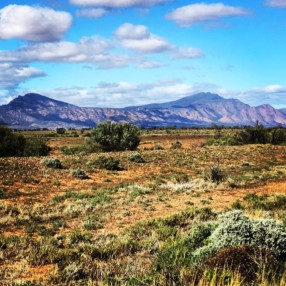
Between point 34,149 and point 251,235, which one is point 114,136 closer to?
point 34,149

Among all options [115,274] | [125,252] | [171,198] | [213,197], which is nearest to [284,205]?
[213,197]

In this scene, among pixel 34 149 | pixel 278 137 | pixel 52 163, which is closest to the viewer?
pixel 52 163

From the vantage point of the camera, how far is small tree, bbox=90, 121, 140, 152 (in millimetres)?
46906

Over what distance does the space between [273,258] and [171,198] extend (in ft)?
40.2

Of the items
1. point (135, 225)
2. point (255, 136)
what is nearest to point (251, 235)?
point (135, 225)

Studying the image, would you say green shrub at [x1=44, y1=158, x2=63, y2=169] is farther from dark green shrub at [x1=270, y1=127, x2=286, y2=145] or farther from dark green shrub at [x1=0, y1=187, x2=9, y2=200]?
dark green shrub at [x1=270, y1=127, x2=286, y2=145]

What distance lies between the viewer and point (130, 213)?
16719mm

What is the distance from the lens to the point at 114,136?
46.9 meters

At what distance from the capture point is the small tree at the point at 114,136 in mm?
46906

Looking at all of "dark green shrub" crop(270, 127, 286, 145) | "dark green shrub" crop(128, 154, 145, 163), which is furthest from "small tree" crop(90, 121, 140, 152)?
"dark green shrub" crop(270, 127, 286, 145)

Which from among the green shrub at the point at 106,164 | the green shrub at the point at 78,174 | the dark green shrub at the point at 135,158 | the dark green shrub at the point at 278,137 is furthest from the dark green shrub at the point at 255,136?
the green shrub at the point at 78,174

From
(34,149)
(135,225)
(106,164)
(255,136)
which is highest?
(255,136)

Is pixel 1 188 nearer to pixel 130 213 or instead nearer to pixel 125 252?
pixel 130 213

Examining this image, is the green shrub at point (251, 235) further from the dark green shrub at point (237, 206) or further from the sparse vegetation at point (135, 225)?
the dark green shrub at point (237, 206)
